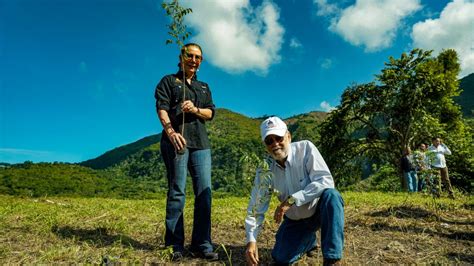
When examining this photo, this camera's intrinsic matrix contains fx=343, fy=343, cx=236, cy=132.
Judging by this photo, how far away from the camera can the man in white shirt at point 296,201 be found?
119 inches

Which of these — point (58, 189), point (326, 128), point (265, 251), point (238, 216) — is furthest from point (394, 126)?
point (58, 189)

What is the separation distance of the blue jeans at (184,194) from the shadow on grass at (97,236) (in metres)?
0.65

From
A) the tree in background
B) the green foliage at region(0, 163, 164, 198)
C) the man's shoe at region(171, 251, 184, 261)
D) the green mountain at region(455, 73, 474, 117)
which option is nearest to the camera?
the man's shoe at region(171, 251, 184, 261)

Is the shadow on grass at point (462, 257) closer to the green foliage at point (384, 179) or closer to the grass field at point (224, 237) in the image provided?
the grass field at point (224, 237)

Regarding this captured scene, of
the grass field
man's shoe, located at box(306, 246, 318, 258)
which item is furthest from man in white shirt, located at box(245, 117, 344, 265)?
the grass field

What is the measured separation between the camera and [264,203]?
10.5ft

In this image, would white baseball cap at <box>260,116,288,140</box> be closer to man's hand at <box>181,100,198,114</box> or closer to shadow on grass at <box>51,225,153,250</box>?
man's hand at <box>181,100,198,114</box>

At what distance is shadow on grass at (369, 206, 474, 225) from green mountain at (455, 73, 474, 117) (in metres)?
96.0

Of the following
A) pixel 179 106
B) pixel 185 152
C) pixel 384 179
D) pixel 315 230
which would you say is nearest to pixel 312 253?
pixel 315 230

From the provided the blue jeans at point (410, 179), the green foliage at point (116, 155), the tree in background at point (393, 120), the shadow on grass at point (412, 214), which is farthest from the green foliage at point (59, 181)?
the green foliage at point (116, 155)

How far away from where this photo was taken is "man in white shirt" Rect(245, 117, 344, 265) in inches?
119

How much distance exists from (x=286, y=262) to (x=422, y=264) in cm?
141

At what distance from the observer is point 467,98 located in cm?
10625

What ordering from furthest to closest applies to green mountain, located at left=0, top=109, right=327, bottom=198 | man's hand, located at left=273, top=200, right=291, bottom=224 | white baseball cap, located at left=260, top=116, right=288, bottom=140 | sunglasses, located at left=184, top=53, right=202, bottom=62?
green mountain, located at left=0, top=109, right=327, bottom=198
sunglasses, located at left=184, top=53, right=202, bottom=62
white baseball cap, located at left=260, top=116, right=288, bottom=140
man's hand, located at left=273, top=200, right=291, bottom=224
